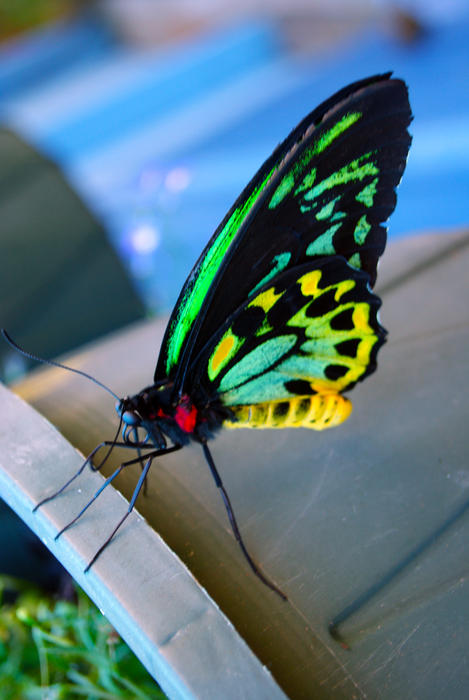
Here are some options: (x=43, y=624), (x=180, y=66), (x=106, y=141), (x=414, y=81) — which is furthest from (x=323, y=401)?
(x=180, y=66)

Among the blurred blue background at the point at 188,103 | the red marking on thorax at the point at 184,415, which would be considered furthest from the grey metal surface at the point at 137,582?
the blurred blue background at the point at 188,103

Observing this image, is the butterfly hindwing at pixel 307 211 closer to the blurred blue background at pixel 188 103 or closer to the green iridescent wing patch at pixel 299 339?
the green iridescent wing patch at pixel 299 339

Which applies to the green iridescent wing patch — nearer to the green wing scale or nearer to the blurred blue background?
the green wing scale

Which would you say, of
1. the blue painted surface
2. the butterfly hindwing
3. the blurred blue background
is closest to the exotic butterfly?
the butterfly hindwing

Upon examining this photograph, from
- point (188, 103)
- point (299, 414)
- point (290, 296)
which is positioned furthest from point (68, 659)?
point (188, 103)

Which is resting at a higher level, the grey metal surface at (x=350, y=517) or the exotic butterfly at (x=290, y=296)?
the exotic butterfly at (x=290, y=296)

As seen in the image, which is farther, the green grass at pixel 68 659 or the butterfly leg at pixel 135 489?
the green grass at pixel 68 659
